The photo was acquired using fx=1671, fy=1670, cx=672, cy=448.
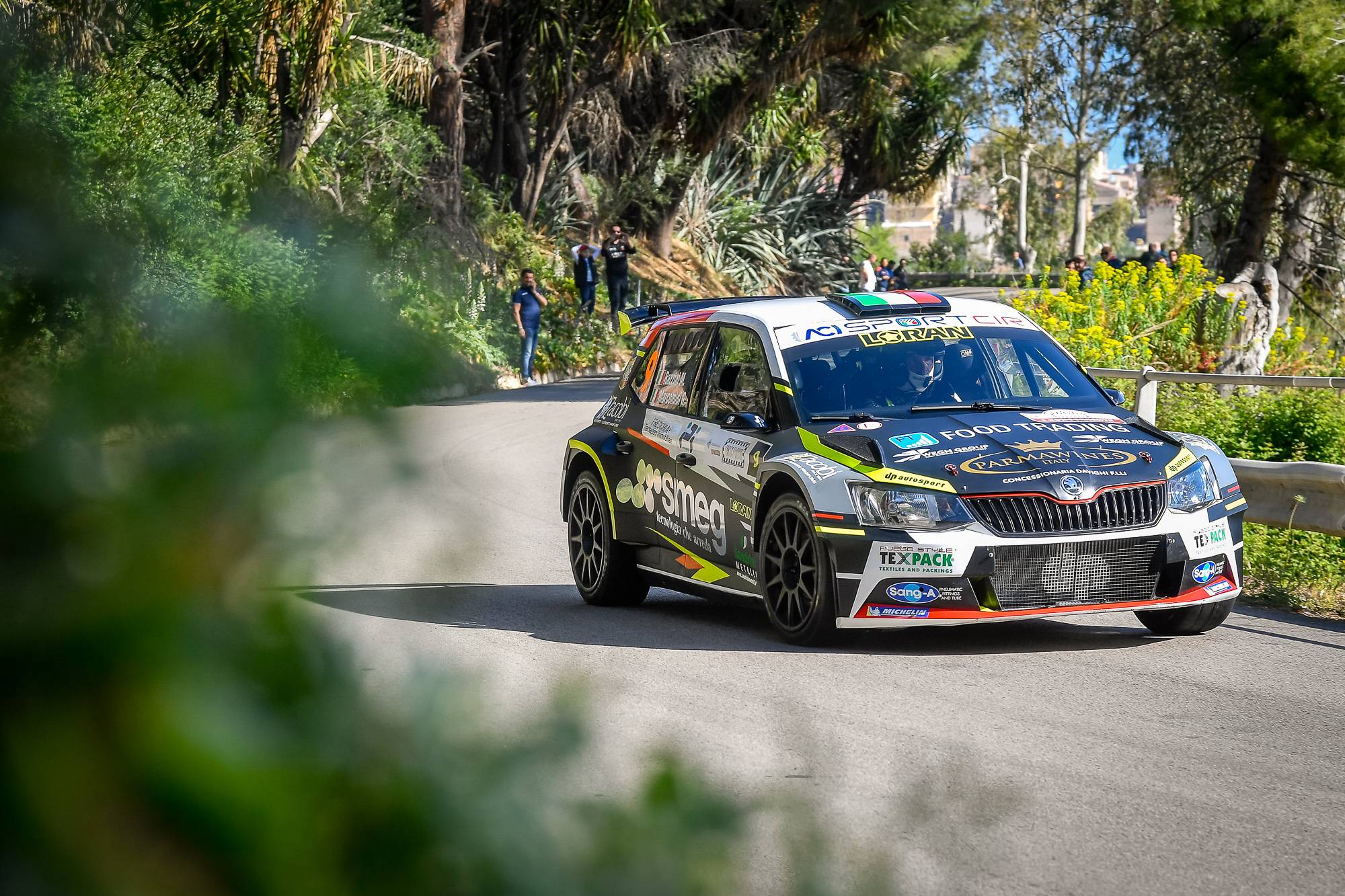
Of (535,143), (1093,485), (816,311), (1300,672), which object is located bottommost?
(1300,672)

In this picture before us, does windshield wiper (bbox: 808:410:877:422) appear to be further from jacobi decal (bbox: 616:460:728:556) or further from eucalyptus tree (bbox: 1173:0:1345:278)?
eucalyptus tree (bbox: 1173:0:1345:278)

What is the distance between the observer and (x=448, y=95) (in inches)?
1088

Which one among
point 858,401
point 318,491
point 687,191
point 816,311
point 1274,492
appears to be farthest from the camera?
point 687,191

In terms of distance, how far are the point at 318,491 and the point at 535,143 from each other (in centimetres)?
3105

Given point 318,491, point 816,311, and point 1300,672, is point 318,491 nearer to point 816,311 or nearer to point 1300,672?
point 1300,672

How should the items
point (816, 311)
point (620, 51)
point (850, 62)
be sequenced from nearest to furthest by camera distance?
point (816, 311) → point (620, 51) → point (850, 62)

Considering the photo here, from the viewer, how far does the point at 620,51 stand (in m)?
29.4

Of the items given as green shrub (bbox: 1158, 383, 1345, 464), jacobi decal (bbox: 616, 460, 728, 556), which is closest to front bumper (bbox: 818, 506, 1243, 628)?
jacobi decal (bbox: 616, 460, 728, 556)

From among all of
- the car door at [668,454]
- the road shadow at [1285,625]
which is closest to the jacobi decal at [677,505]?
the car door at [668,454]

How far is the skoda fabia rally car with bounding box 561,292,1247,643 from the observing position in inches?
293

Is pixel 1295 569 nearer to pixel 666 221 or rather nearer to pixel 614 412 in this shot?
pixel 614 412

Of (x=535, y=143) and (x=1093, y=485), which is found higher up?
(x=535, y=143)

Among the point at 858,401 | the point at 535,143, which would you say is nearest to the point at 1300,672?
the point at 858,401

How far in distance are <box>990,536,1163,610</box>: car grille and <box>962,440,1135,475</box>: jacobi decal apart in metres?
0.38
